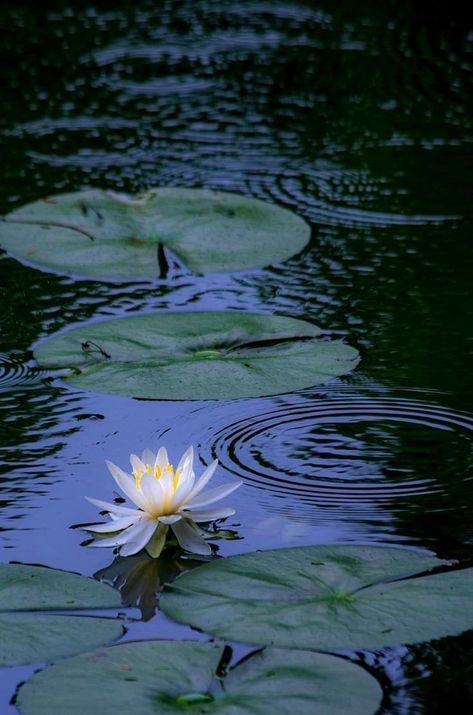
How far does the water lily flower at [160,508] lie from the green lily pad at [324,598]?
88 millimetres

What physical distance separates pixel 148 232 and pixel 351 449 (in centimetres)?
112

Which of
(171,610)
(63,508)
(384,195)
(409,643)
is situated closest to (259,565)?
(171,610)

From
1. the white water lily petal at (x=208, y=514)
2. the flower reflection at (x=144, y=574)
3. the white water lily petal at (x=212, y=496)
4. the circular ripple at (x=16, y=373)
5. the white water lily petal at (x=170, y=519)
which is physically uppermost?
the white water lily petal at (x=212, y=496)

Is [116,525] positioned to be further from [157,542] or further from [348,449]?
[348,449]

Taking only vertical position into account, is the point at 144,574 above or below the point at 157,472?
below

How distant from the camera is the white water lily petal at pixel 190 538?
1723 millimetres

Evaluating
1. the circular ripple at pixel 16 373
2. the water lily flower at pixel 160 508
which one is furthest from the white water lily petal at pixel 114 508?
the circular ripple at pixel 16 373

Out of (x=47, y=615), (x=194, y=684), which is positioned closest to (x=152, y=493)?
(x=47, y=615)

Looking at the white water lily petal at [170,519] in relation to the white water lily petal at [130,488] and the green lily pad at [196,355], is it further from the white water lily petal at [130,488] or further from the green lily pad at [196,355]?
the green lily pad at [196,355]

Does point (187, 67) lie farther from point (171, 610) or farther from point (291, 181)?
point (171, 610)

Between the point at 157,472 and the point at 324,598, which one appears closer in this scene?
the point at 324,598

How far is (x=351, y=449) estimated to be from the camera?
2045mm

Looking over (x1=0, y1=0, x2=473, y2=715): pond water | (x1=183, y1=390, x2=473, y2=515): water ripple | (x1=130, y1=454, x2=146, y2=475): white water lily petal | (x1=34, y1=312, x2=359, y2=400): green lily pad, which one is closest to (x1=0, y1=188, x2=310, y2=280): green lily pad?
(x1=0, y1=0, x2=473, y2=715): pond water

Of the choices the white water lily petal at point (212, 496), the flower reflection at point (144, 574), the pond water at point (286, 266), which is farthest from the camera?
the pond water at point (286, 266)
